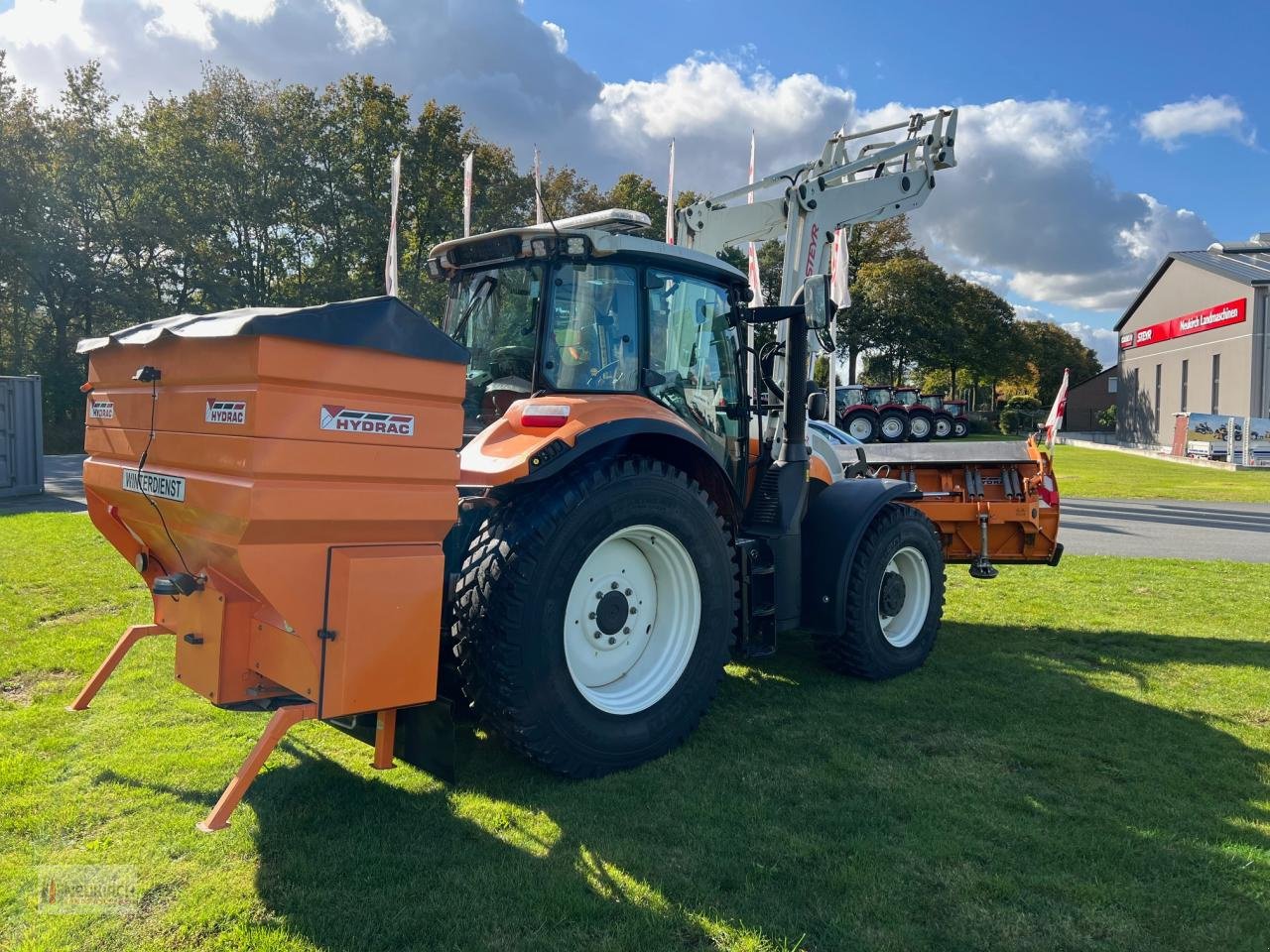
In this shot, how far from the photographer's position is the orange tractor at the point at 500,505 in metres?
2.90

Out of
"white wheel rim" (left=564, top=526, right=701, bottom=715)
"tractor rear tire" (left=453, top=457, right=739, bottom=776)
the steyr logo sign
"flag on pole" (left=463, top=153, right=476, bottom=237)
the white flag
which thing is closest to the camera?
the steyr logo sign

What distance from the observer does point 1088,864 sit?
3160 mm

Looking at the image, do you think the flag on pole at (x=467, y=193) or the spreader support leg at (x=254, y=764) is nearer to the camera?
the spreader support leg at (x=254, y=764)

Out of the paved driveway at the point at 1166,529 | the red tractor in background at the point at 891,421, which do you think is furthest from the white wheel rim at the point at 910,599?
the red tractor in background at the point at 891,421

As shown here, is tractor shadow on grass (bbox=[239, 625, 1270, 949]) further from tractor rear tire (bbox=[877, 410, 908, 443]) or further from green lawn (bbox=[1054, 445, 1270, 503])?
tractor rear tire (bbox=[877, 410, 908, 443])

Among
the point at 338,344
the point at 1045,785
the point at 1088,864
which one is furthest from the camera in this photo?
the point at 1045,785

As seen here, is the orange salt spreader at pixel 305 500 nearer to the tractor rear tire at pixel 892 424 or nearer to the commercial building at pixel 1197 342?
the tractor rear tire at pixel 892 424

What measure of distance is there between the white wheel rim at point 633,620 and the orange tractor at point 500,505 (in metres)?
0.01

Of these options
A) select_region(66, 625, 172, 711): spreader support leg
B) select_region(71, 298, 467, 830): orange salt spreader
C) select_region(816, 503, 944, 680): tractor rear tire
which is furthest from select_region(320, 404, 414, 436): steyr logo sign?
select_region(816, 503, 944, 680): tractor rear tire

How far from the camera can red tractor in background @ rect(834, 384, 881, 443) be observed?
28484 millimetres

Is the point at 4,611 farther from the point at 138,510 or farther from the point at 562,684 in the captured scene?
the point at 562,684

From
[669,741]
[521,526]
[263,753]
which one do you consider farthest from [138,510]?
[669,741]

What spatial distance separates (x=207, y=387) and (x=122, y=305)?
3174 cm

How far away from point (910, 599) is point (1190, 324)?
140ft
